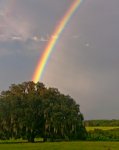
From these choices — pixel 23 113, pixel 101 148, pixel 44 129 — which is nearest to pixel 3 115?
pixel 23 113

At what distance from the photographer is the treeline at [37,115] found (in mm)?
75750

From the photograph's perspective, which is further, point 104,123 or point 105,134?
point 104,123

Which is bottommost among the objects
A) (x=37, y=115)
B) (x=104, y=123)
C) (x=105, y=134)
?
(x=105, y=134)

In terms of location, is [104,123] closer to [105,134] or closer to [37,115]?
[105,134]

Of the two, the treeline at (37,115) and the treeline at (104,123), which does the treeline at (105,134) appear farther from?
the treeline at (104,123)

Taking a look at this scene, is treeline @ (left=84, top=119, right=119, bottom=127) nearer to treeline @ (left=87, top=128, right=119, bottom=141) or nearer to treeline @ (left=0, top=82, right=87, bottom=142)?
treeline @ (left=87, top=128, right=119, bottom=141)

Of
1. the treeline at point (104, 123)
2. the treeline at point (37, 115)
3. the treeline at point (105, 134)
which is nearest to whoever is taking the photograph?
the treeline at point (37, 115)

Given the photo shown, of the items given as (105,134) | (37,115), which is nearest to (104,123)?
(105,134)

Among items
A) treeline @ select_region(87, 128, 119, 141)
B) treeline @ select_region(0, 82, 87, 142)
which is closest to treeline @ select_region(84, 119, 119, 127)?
treeline @ select_region(87, 128, 119, 141)

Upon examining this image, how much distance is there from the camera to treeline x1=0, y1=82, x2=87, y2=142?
75.8 metres

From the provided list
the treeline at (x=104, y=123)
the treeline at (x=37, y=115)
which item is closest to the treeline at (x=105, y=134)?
the treeline at (x=37, y=115)

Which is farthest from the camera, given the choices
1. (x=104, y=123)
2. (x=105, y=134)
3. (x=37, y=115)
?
(x=104, y=123)

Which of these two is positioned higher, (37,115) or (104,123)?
(104,123)

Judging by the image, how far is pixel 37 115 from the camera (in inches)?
3051
